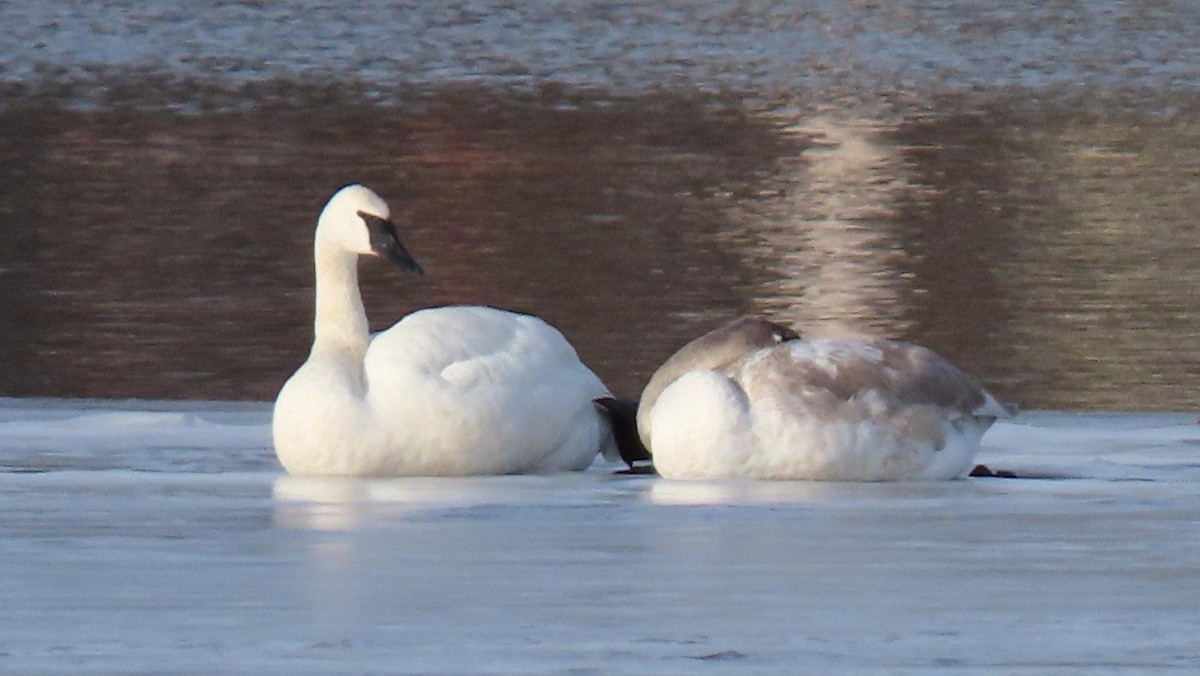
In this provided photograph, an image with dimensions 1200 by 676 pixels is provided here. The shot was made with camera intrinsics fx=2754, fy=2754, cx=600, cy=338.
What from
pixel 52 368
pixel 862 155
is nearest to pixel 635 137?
pixel 862 155

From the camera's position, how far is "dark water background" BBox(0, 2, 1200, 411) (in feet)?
39.3

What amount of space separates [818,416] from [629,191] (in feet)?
37.7

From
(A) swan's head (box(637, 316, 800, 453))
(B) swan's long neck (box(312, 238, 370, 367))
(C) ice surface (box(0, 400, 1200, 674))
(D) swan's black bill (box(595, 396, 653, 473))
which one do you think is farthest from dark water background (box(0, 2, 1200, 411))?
(C) ice surface (box(0, 400, 1200, 674))

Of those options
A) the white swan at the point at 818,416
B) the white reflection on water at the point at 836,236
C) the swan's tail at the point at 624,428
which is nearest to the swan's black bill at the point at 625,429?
the swan's tail at the point at 624,428

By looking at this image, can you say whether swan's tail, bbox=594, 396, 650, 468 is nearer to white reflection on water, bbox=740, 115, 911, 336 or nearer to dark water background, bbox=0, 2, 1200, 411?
dark water background, bbox=0, 2, 1200, 411

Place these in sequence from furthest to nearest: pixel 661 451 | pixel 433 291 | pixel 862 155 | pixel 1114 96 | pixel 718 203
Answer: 1. pixel 1114 96
2. pixel 862 155
3. pixel 718 203
4. pixel 433 291
5. pixel 661 451

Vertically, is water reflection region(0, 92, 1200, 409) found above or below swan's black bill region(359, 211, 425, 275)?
below

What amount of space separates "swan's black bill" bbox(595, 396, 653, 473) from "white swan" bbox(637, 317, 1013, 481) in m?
0.39

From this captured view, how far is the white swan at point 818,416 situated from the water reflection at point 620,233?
2.55 m

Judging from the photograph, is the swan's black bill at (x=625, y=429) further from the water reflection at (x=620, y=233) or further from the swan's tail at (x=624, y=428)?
the water reflection at (x=620, y=233)

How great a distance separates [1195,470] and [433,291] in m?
8.03

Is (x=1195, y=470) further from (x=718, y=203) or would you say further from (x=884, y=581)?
(x=718, y=203)

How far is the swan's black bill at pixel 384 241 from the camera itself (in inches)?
310

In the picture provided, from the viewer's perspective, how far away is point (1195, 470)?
23.9 feet
